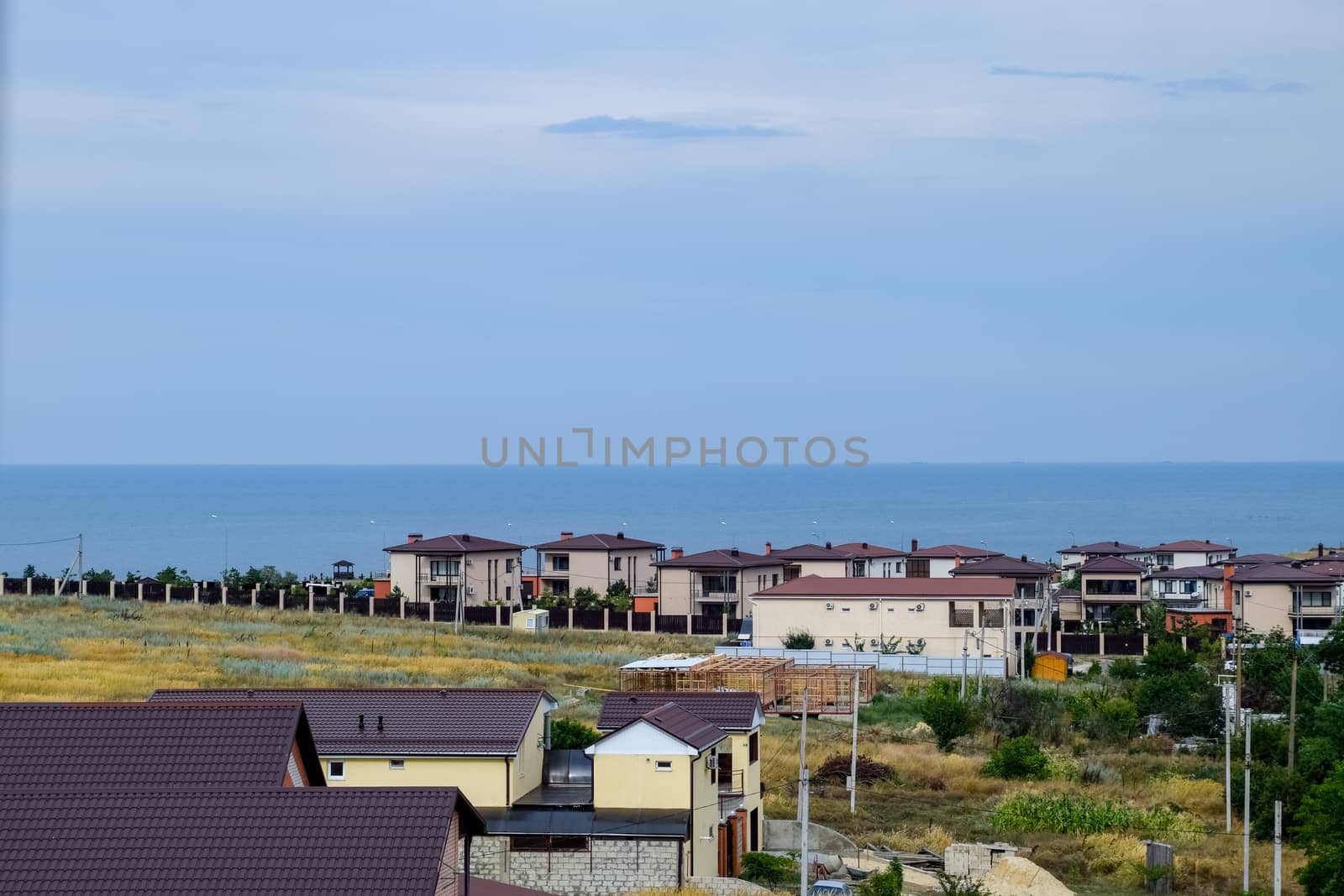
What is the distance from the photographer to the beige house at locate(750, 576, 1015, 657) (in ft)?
193

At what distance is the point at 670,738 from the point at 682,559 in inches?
2101

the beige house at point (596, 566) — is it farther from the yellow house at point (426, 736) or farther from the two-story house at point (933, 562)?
the yellow house at point (426, 736)

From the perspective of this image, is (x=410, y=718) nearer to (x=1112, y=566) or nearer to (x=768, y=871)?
(x=768, y=871)

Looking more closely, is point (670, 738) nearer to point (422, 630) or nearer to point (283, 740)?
point (283, 740)

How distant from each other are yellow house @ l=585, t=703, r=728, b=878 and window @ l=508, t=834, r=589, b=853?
5.87ft

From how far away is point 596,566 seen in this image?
86.0 meters

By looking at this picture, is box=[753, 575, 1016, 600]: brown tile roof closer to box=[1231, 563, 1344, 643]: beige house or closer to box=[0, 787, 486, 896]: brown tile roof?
box=[1231, 563, 1344, 643]: beige house

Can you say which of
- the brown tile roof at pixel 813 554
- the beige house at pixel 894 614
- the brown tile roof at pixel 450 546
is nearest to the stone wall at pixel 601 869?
the beige house at pixel 894 614

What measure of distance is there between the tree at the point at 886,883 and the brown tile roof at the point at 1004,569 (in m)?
49.0

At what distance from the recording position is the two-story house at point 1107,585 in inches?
3462

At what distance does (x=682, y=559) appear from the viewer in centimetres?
8131

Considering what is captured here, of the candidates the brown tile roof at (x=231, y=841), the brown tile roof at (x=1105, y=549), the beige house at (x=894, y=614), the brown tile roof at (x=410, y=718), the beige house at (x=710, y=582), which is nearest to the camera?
the brown tile roof at (x=231, y=841)

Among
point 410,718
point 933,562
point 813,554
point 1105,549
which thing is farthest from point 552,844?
point 1105,549

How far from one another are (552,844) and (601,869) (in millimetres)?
860
